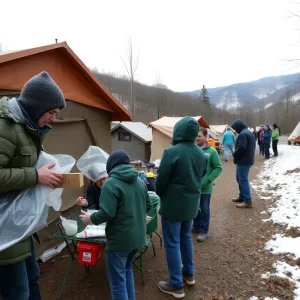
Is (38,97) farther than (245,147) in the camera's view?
No

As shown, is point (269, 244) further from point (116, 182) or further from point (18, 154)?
point (18, 154)

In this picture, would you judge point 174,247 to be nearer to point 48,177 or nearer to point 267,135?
point 48,177

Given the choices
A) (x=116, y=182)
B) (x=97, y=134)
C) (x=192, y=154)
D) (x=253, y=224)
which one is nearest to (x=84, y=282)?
(x=116, y=182)

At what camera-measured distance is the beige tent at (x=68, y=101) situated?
3379 mm

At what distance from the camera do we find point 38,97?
173 cm

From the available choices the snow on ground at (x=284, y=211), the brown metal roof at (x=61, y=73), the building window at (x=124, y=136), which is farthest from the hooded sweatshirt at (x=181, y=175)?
the building window at (x=124, y=136)

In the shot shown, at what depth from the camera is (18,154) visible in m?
1.67

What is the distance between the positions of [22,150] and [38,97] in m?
0.37

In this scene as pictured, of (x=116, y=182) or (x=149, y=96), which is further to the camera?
(x=149, y=96)

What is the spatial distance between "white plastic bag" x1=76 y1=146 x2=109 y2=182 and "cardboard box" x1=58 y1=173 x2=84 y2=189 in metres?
1.90

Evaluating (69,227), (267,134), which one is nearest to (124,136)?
(267,134)

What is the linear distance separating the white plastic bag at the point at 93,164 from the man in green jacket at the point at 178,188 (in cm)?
105

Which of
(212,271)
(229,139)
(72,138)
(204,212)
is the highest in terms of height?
(72,138)

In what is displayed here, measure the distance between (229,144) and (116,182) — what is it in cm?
1386
